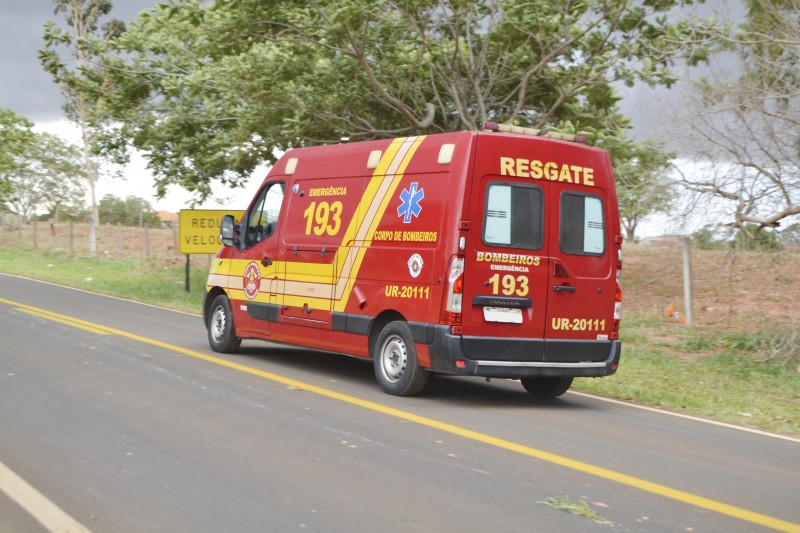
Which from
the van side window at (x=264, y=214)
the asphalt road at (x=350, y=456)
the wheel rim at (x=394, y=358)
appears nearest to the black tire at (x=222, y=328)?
the van side window at (x=264, y=214)

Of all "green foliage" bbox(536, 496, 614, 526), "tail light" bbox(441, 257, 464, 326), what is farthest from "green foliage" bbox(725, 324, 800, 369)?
"green foliage" bbox(536, 496, 614, 526)

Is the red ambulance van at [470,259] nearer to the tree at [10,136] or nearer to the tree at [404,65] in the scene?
the tree at [404,65]

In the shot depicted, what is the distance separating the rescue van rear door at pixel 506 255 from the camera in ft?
29.4

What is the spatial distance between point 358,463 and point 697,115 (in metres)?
9.43

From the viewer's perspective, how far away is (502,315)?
9102mm

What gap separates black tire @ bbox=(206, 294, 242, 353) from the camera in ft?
40.7

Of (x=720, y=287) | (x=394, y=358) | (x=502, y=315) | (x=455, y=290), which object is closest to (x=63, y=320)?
(x=394, y=358)

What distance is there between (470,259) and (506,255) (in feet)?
1.36

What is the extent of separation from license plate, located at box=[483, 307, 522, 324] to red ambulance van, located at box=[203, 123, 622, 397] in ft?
0.04

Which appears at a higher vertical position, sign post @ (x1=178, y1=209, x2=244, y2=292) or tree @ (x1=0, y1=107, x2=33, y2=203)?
tree @ (x1=0, y1=107, x2=33, y2=203)

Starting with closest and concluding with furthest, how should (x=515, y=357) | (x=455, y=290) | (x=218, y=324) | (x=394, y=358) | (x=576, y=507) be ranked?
(x=576, y=507)
(x=455, y=290)
(x=515, y=357)
(x=394, y=358)
(x=218, y=324)

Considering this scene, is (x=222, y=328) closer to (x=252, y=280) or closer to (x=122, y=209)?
(x=252, y=280)

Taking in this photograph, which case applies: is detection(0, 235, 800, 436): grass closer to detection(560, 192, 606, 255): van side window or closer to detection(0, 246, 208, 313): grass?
detection(0, 246, 208, 313): grass

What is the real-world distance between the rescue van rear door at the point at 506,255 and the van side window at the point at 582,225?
0.26 metres
